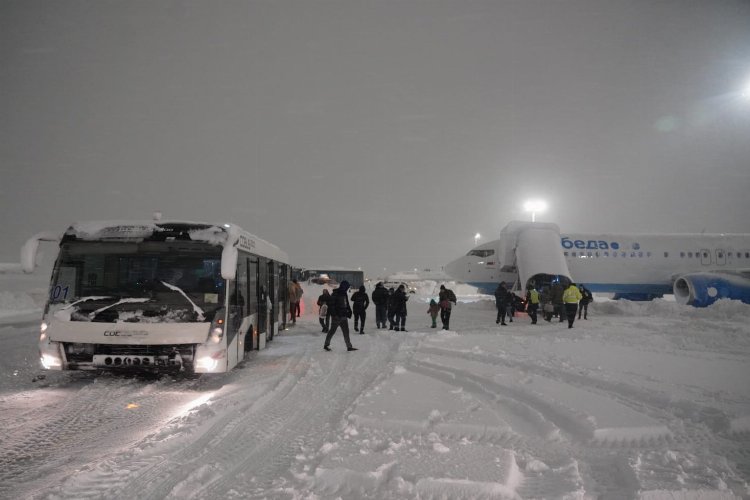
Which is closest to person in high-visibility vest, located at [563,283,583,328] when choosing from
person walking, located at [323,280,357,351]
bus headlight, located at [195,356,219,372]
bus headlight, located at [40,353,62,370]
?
person walking, located at [323,280,357,351]

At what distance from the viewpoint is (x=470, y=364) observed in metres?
8.50

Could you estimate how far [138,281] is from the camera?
7.32 m

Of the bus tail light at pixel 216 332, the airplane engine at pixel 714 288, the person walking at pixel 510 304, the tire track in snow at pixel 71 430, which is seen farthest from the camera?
the airplane engine at pixel 714 288

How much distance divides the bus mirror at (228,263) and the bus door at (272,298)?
14.3 feet

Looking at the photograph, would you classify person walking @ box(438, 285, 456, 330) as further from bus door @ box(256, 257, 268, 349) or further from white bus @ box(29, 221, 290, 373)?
white bus @ box(29, 221, 290, 373)

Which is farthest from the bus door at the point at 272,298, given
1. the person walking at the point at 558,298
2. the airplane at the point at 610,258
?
the airplane at the point at 610,258

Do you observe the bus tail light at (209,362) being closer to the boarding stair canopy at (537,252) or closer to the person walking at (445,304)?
the person walking at (445,304)

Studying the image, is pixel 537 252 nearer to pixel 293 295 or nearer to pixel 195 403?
Answer: pixel 293 295

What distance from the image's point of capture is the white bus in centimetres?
671

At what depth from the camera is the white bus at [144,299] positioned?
671cm

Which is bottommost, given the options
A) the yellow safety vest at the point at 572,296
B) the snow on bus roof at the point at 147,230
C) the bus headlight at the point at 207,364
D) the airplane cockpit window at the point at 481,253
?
the bus headlight at the point at 207,364

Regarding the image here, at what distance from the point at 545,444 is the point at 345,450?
6.47 ft

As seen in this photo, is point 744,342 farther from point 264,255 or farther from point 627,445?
point 264,255

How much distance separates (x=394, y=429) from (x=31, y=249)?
6.69 m
